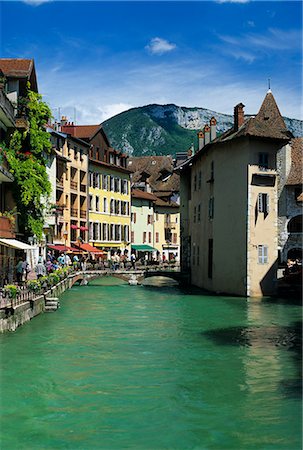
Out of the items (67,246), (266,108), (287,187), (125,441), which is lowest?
(125,441)

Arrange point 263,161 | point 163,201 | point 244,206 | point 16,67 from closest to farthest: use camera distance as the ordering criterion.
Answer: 1. point 16,67
2. point 244,206
3. point 263,161
4. point 163,201

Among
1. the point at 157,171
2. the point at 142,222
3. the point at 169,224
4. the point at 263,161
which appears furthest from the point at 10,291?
the point at 157,171

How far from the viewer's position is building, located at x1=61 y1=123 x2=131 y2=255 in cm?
7269

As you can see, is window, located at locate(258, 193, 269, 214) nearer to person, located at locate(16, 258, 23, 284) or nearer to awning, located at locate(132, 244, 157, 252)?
person, located at locate(16, 258, 23, 284)

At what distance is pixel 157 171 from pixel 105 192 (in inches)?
1025

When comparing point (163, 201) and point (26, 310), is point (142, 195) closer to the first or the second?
point (163, 201)

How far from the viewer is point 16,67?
41.3m

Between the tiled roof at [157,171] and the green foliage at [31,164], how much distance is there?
178 ft

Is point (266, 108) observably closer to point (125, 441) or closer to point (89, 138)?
point (89, 138)

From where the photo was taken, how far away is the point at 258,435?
1291cm

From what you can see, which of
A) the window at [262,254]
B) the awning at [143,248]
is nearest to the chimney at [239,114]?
the window at [262,254]

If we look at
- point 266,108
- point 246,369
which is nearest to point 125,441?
point 246,369

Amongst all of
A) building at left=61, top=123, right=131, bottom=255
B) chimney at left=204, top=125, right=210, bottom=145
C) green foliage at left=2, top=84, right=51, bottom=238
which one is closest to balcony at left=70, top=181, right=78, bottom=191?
building at left=61, top=123, right=131, bottom=255

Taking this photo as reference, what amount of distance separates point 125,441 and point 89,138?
61.5 meters
